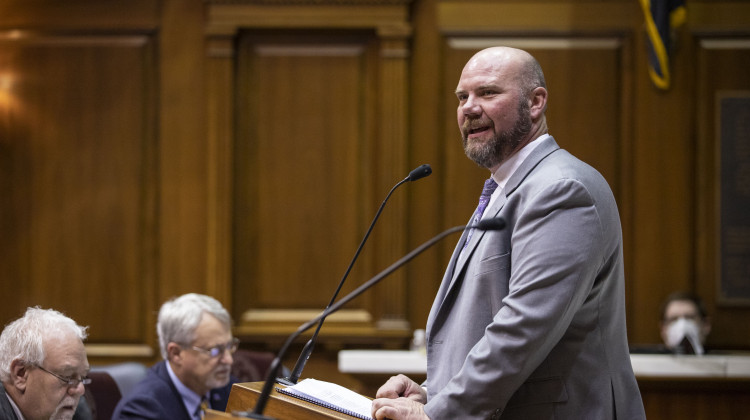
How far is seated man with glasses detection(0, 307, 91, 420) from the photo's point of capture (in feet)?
8.78

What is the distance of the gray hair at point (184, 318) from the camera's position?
3.46 m

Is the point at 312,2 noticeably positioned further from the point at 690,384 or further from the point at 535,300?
the point at 535,300

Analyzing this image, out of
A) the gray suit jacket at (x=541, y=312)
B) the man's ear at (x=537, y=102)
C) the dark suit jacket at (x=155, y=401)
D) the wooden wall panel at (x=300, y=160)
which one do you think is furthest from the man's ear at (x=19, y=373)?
the wooden wall panel at (x=300, y=160)

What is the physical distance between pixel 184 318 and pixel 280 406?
4.99 ft

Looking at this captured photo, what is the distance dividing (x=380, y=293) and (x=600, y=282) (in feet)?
11.0

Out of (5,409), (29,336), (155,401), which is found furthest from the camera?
(155,401)

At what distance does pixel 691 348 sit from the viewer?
188 inches

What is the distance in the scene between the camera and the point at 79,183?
18.2 ft

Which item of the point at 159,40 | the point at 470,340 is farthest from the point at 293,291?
the point at 470,340

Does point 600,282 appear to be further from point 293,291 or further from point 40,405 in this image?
point 293,291

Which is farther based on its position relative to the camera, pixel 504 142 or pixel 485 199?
pixel 485 199

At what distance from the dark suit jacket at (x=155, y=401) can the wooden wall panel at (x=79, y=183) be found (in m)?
2.20

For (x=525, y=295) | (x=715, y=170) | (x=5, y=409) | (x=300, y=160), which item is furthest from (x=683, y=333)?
(x=5, y=409)

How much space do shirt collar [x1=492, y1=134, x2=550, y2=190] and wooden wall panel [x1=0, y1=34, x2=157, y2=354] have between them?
359 cm
